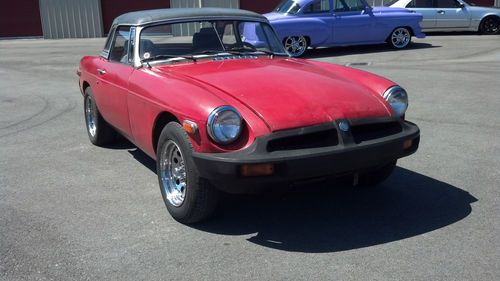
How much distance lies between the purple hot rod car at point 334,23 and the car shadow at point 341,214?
8.76m

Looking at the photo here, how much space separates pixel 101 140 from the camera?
6070 mm

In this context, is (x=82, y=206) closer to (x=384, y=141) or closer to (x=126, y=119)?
(x=126, y=119)

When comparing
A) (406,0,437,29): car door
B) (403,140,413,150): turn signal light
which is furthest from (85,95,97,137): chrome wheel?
(406,0,437,29): car door

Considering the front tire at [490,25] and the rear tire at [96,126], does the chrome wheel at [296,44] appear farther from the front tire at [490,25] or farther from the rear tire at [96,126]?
the rear tire at [96,126]

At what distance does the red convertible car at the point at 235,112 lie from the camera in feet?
11.2

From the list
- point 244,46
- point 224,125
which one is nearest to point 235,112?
point 224,125

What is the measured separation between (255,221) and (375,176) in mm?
1168

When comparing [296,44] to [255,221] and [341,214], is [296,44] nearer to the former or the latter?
[341,214]

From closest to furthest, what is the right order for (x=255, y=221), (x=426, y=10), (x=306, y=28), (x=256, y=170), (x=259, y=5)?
1. (x=256, y=170)
2. (x=255, y=221)
3. (x=306, y=28)
4. (x=426, y=10)
5. (x=259, y=5)

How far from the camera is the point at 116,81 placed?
16.3 ft

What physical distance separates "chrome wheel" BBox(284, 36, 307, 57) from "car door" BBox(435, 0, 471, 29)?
5.59 meters

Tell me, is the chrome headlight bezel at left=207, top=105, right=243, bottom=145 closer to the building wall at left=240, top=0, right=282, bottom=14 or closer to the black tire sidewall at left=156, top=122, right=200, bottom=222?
the black tire sidewall at left=156, top=122, right=200, bottom=222

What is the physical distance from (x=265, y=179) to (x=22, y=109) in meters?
6.33

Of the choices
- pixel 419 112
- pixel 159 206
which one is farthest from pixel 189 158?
pixel 419 112
